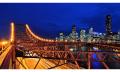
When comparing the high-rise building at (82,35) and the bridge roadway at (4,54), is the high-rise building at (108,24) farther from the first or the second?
the bridge roadway at (4,54)

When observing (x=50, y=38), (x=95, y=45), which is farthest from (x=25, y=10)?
(x=95, y=45)

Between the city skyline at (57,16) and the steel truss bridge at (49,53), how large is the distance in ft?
0.29

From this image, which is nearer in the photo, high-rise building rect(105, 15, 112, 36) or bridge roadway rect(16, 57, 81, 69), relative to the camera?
high-rise building rect(105, 15, 112, 36)

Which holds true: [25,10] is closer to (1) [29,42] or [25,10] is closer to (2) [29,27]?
(2) [29,27]

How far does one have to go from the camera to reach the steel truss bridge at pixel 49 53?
11.6 feet

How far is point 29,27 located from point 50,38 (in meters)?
Answer: 0.26

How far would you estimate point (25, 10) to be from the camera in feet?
11.4

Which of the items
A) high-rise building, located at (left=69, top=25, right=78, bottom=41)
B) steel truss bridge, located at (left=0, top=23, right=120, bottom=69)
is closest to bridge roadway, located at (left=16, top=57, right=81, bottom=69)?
steel truss bridge, located at (left=0, top=23, right=120, bottom=69)

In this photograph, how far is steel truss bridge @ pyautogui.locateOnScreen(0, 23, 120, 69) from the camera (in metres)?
3.52

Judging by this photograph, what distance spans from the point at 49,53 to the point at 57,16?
45 centimetres

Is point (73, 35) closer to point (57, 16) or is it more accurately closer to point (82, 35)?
point (82, 35)

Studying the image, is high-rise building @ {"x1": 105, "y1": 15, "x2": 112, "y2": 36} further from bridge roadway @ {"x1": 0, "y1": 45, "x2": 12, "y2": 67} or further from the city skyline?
bridge roadway @ {"x1": 0, "y1": 45, "x2": 12, "y2": 67}

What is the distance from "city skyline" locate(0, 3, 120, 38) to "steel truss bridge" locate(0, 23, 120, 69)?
88mm

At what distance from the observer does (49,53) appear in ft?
12.0
